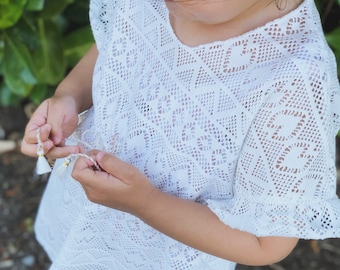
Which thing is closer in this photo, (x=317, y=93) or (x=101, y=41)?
(x=317, y=93)

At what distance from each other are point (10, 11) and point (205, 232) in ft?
3.49

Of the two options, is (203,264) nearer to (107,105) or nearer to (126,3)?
(107,105)

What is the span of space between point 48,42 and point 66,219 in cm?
85

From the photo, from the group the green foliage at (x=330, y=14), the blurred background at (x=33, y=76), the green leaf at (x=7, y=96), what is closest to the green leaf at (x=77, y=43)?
the blurred background at (x=33, y=76)

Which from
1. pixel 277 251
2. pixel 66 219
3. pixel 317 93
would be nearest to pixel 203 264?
pixel 277 251

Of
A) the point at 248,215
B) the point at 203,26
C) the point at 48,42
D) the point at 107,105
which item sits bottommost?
the point at 48,42

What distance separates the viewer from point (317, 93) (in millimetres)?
984

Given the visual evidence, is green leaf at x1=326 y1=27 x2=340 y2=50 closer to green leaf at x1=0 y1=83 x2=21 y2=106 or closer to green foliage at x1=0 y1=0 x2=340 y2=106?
green foliage at x1=0 y1=0 x2=340 y2=106

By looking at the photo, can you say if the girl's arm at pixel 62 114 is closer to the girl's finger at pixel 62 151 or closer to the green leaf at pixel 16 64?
the girl's finger at pixel 62 151

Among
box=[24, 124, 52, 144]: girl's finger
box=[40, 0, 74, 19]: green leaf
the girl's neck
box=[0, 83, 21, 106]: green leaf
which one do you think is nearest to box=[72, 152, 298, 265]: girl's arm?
box=[24, 124, 52, 144]: girl's finger

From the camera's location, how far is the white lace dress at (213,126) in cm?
100

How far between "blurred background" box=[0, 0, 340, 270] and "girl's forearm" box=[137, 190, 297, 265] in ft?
3.03

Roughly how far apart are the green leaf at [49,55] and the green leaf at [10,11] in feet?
0.57

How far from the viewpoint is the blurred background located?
1.99m
